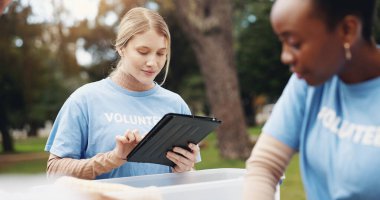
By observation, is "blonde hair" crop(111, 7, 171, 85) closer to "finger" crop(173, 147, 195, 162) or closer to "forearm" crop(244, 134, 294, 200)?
"finger" crop(173, 147, 195, 162)

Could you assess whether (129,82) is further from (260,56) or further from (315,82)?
(260,56)

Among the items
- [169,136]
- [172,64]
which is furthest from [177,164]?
[172,64]

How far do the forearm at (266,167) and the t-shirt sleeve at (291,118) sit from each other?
1cm

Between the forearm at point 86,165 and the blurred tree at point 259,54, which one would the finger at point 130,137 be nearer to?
the forearm at point 86,165

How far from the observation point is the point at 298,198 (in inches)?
229

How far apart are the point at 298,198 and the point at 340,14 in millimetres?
5076

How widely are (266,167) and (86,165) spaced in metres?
0.98

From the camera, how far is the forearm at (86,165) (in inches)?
73.9

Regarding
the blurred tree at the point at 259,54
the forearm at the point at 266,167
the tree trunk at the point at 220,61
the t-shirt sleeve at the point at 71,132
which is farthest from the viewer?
the blurred tree at the point at 259,54

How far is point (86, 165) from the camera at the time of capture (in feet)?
6.35

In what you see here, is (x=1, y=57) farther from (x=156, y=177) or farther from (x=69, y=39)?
(x=156, y=177)

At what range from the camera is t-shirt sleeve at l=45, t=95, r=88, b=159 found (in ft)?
6.64

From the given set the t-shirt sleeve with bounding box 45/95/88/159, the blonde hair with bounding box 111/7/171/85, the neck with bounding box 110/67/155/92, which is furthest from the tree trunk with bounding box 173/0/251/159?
the t-shirt sleeve with bounding box 45/95/88/159

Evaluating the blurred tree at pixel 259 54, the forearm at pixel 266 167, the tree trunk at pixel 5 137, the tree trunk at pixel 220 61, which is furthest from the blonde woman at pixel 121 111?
the blurred tree at pixel 259 54
